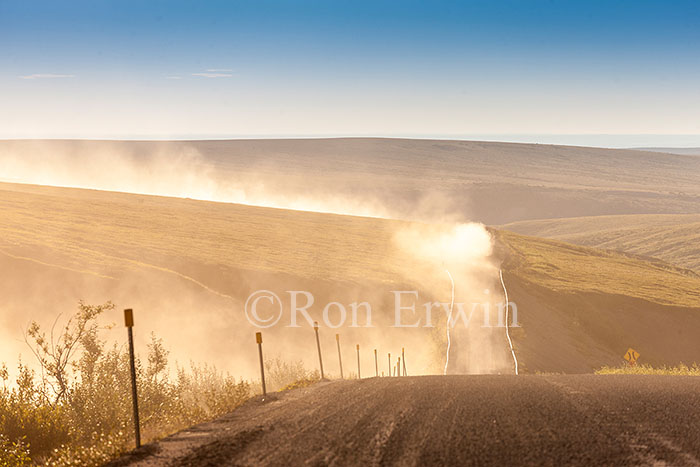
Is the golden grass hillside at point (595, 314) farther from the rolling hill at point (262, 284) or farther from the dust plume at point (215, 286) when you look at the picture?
the dust plume at point (215, 286)

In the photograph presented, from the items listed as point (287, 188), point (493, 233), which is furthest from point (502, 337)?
point (287, 188)

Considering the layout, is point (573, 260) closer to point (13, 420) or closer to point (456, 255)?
point (456, 255)

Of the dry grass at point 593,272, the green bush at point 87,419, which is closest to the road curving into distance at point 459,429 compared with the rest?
the green bush at point 87,419

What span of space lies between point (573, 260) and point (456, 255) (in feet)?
46.9

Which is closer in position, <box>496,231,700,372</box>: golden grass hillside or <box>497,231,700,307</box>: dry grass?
<box>496,231,700,372</box>: golden grass hillside

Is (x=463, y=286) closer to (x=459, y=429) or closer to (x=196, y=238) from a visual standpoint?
(x=196, y=238)

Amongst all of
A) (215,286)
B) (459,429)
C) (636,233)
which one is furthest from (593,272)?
(636,233)

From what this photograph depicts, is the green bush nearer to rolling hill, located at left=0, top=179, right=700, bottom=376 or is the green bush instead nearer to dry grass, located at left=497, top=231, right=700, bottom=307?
rolling hill, located at left=0, top=179, right=700, bottom=376

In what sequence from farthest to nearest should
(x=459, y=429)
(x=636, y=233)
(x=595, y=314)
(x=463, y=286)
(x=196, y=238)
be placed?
(x=636, y=233)
(x=196, y=238)
(x=463, y=286)
(x=595, y=314)
(x=459, y=429)

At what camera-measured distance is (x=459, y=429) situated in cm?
875

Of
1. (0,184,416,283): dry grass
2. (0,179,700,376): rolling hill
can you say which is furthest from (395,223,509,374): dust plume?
(0,184,416,283): dry grass

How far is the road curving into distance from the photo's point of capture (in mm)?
7754

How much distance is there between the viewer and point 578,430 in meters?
8.59

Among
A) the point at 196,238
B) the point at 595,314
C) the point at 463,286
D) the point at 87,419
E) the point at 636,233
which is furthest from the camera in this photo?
the point at 636,233
